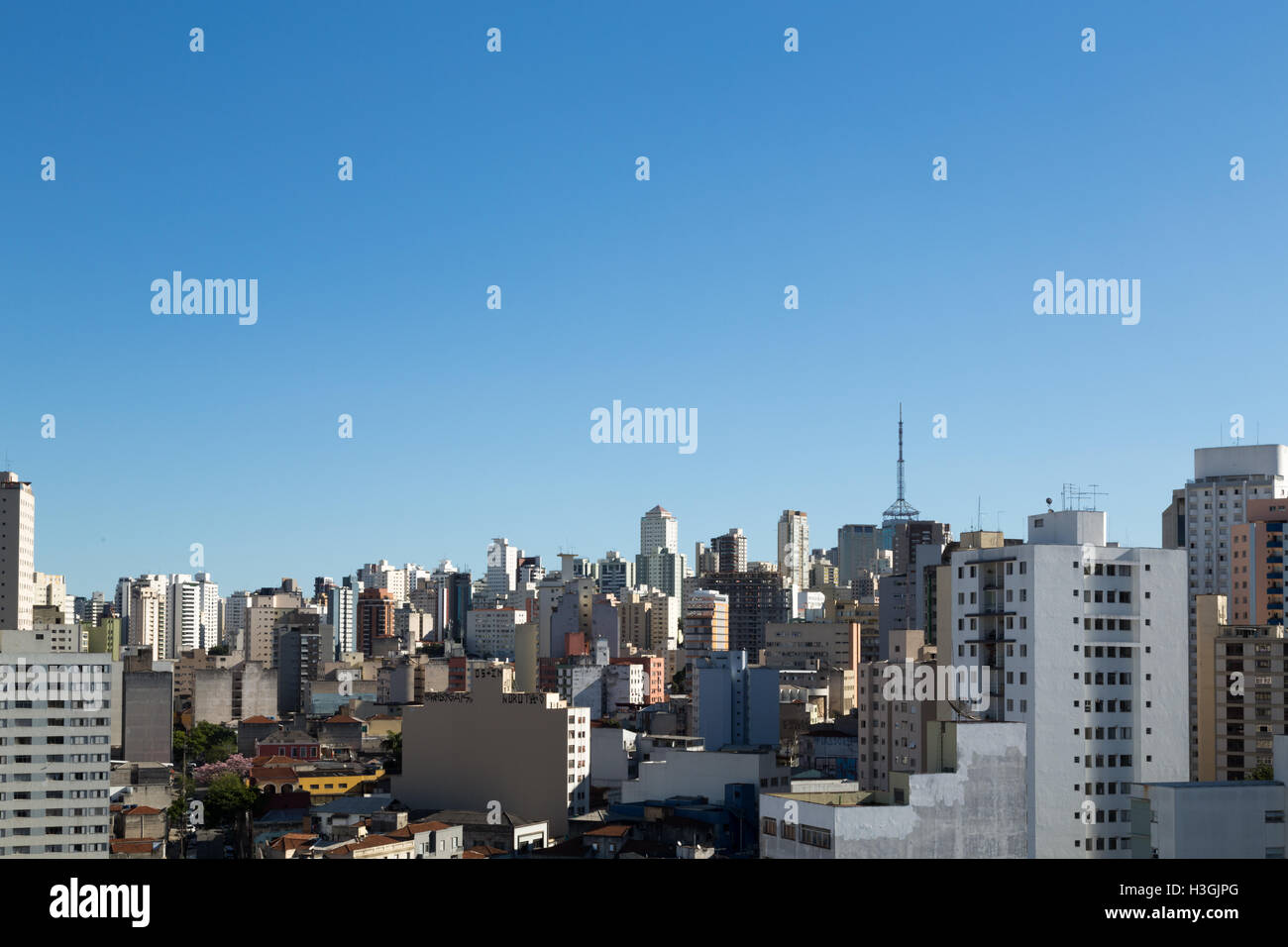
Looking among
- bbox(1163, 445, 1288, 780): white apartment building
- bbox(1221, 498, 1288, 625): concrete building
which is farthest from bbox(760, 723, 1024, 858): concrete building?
bbox(1163, 445, 1288, 780): white apartment building

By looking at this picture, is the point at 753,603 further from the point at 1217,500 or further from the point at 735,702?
the point at 1217,500

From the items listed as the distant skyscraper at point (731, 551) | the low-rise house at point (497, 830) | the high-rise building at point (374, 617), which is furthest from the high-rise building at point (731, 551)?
the low-rise house at point (497, 830)

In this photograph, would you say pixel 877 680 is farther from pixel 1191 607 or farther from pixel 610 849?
pixel 1191 607

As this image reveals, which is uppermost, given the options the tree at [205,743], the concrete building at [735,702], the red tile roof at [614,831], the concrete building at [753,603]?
the concrete building at [753,603]

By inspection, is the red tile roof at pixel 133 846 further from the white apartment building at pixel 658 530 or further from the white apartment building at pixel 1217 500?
the white apartment building at pixel 658 530
